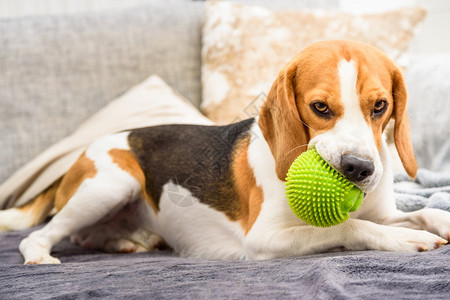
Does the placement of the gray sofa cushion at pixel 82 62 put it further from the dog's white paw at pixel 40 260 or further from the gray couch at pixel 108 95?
the dog's white paw at pixel 40 260

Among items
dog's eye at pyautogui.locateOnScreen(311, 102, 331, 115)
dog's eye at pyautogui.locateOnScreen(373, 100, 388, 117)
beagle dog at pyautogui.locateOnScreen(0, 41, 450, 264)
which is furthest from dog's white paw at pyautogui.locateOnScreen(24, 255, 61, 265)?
dog's eye at pyautogui.locateOnScreen(373, 100, 388, 117)

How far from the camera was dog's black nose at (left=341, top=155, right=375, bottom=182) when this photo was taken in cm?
141

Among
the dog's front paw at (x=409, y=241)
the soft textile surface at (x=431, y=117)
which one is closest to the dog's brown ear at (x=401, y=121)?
the dog's front paw at (x=409, y=241)

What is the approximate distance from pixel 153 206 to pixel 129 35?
147 centimetres

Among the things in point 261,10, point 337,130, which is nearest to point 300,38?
point 261,10

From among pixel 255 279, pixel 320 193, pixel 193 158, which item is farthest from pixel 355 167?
pixel 193 158

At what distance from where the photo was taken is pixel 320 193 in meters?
1.40

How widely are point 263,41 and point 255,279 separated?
6.56 ft

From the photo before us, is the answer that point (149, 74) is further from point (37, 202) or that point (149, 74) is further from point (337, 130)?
point (337, 130)

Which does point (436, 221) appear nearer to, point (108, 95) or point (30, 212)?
point (30, 212)

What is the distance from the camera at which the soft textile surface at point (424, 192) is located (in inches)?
74.3

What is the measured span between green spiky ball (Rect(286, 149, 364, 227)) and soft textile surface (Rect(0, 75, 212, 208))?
4.70 ft

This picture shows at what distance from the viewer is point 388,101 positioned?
1.62m

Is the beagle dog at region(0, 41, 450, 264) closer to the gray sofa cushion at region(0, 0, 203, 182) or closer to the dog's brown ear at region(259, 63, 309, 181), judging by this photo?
the dog's brown ear at region(259, 63, 309, 181)
